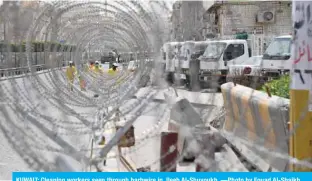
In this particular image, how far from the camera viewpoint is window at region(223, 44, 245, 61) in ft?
61.2

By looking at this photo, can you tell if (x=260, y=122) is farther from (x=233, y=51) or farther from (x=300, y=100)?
(x=233, y=51)

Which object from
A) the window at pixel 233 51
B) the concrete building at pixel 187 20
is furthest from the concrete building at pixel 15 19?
the window at pixel 233 51

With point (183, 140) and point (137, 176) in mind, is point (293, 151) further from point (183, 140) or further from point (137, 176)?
point (137, 176)

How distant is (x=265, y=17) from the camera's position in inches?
1144

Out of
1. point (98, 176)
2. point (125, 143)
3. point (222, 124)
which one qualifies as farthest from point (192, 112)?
point (222, 124)

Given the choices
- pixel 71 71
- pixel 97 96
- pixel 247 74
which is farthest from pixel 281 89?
pixel 247 74

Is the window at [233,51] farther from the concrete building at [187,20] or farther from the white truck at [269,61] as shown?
the concrete building at [187,20]

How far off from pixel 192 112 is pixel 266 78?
9649mm

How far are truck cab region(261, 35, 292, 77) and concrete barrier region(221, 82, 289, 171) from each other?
7.17 m

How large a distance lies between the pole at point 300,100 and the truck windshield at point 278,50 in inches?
398

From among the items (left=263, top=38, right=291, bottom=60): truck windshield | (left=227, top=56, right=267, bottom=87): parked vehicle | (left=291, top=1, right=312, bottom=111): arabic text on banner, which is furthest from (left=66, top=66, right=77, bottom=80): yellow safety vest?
(left=291, top=1, right=312, bottom=111): arabic text on banner

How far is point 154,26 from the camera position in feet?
18.0

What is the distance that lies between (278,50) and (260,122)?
31.3 ft
